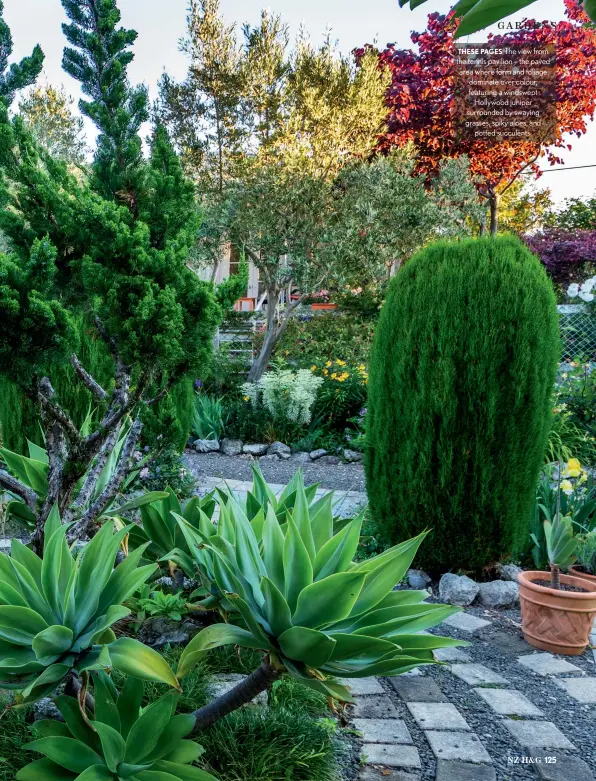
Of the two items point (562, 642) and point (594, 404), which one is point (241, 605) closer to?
point (562, 642)

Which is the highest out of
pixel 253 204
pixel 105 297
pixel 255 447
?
pixel 253 204

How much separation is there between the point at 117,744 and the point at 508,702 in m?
1.58

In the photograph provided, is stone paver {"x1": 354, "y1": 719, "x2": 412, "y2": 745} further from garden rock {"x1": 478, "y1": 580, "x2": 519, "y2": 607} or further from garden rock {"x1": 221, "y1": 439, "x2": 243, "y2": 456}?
garden rock {"x1": 221, "y1": 439, "x2": 243, "y2": 456}

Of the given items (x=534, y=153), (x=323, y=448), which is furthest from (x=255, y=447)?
(x=534, y=153)

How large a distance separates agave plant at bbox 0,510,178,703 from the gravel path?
4513 mm

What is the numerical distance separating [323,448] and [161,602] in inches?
233

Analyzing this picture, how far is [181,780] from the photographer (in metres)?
1.40

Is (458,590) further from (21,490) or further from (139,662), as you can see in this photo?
(139,662)

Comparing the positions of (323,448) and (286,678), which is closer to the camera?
(286,678)

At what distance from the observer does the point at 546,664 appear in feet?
9.44

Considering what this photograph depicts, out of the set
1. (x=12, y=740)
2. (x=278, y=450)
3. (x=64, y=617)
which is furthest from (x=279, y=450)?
(x=64, y=617)

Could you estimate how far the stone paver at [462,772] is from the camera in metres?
1.80

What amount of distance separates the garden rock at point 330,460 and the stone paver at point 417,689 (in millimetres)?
5178

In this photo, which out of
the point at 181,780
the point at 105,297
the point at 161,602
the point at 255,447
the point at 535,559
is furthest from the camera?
the point at 255,447
